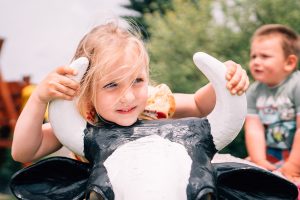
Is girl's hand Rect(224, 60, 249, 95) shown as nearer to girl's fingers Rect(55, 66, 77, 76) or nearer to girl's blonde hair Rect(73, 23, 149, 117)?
girl's blonde hair Rect(73, 23, 149, 117)

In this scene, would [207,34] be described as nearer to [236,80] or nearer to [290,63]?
[290,63]

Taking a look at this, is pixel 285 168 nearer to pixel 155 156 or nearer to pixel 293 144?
pixel 293 144

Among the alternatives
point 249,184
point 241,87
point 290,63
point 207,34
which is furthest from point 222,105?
point 207,34

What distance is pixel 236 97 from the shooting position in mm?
1253

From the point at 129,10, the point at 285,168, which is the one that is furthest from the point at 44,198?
the point at 129,10

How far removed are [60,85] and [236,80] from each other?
381mm

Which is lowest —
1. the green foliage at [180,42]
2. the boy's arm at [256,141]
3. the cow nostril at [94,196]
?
the green foliage at [180,42]

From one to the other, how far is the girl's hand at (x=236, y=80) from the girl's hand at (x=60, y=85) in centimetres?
33

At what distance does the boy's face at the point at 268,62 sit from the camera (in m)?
2.63

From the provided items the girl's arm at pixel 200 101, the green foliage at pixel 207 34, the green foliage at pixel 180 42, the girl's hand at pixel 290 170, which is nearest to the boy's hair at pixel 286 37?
the girl's hand at pixel 290 170

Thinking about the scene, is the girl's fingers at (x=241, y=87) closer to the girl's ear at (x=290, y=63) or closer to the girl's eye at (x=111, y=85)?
the girl's eye at (x=111, y=85)

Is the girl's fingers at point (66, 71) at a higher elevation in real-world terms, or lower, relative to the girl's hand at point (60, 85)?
higher

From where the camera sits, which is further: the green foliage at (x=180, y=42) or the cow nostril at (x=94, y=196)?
the green foliage at (x=180, y=42)

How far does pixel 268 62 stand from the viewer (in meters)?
2.64
